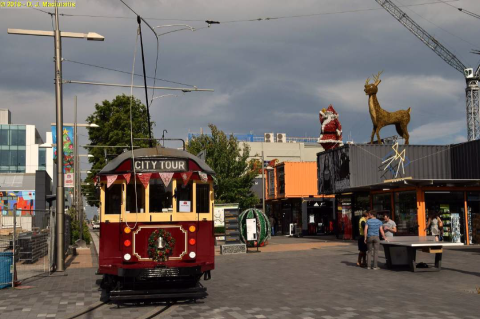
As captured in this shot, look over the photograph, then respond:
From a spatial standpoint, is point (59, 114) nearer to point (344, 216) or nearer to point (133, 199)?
point (133, 199)

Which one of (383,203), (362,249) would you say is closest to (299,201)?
(383,203)

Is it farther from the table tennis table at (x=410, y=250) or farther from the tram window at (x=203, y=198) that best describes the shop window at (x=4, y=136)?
the tram window at (x=203, y=198)

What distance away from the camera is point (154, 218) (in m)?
11.3

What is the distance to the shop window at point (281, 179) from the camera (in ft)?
153

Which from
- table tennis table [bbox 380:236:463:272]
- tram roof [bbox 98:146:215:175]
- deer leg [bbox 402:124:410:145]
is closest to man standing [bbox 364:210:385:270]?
table tennis table [bbox 380:236:463:272]

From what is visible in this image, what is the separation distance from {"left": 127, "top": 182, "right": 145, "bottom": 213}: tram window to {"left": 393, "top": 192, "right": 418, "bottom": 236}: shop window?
18.8m

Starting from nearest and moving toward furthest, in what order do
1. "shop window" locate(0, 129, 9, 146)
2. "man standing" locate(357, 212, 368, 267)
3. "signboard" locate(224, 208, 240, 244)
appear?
"man standing" locate(357, 212, 368, 267)
"signboard" locate(224, 208, 240, 244)
"shop window" locate(0, 129, 9, 146)

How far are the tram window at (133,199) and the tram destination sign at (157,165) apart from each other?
0.41 metres

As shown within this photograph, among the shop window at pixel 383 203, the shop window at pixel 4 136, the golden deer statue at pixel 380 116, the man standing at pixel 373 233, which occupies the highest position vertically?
the shop window at pixel 4 136

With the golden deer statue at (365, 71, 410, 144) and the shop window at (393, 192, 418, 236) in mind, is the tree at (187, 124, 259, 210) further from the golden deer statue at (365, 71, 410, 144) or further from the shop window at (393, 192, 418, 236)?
the shop window at (393, 192, 418, 236)

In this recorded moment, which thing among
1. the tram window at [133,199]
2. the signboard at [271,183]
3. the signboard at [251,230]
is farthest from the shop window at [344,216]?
the tram window at [133,199]

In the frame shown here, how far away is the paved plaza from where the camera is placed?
978 cm

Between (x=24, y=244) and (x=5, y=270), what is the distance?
701cm

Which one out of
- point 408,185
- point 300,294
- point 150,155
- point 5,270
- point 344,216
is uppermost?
point 150,155
